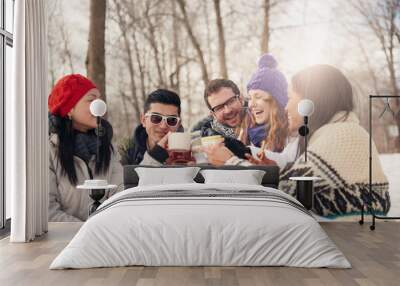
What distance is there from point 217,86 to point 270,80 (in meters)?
0.71

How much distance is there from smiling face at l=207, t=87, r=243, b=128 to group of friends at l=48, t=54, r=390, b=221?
1 centimetres

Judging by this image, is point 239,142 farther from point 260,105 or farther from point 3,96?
point 3,96

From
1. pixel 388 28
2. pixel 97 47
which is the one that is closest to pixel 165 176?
pixel 97 47

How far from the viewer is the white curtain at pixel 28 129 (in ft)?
18.9

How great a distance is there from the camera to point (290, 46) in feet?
24.4

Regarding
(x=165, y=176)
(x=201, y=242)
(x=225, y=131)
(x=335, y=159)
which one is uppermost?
(x=225, y=131)

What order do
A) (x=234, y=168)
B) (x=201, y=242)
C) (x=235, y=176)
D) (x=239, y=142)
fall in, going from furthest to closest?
1. (x=239, y=142)
2. (x=234, y=168)
3. (x=235, y=176)
4. (x=201, y=242)

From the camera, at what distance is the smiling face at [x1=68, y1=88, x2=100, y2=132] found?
734 centimetres

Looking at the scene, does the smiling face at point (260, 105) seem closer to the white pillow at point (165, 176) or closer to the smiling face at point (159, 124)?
the smiling face at point (159, 124)

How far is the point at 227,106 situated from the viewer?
7.34 m

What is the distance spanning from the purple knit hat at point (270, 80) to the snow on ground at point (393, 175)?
1.57 meters

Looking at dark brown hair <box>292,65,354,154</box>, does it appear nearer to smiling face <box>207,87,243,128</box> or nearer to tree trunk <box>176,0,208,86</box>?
smiling face <box>207,87,243,128</box>

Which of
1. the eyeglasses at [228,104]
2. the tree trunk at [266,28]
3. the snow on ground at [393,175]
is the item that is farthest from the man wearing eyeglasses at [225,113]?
the snow on ground at [393,175]

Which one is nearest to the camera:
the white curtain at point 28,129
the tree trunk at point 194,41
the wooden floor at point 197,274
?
the wooden floor at point 197,274
